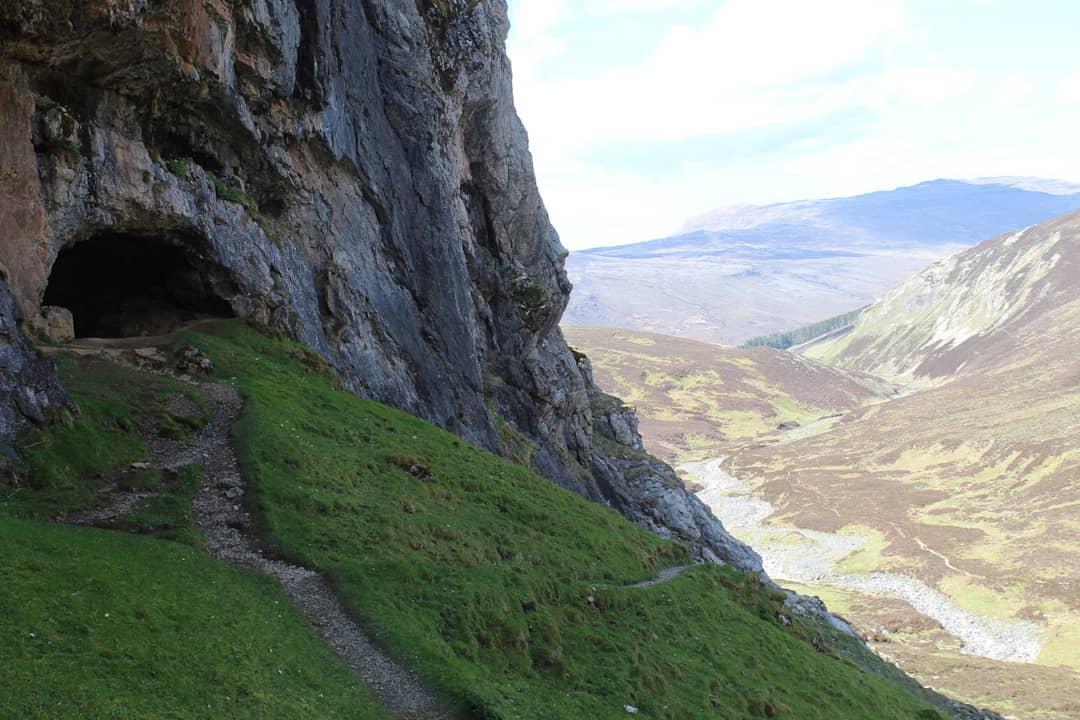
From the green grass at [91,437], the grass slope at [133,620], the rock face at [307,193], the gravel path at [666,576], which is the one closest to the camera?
the grass slope at [133,620]

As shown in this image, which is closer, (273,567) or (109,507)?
(273,567)

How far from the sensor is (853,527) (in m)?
134

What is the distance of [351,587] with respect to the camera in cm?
2170

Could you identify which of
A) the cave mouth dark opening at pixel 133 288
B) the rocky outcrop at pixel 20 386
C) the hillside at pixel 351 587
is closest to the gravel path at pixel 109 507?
the hillside at pixel 351 587

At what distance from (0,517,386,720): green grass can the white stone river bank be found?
8832 cm

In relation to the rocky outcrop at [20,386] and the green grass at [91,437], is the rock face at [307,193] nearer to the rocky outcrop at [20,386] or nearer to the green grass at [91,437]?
the rocky outcrop at [20,386]

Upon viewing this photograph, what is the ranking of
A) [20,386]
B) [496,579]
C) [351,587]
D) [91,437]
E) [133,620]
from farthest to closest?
1. [496,579]
2. [91,437]
3. [20,386]
4. [351,587]
5. [133,620]

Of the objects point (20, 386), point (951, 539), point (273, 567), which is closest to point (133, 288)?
point (20, 386)

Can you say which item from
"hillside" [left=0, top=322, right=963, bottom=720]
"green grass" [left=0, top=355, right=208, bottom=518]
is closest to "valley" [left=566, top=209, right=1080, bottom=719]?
"hillside" [left=0, top=322, right=963, bottom=720]

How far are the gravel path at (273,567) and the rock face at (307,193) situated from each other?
20.0 ft

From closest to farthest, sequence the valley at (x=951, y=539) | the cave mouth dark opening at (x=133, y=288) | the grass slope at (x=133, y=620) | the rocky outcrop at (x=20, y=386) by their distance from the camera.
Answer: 1. the grass slope at (x=133, y=620)
2. the rocky outcrop at (x=20, y=386)
3. the cave mouth dark opening at (x=133, y=288)
4. the valley at (x=951, y=539)

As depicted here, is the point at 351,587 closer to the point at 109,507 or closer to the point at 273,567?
the point at 273,567

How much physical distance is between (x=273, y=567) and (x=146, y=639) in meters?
6.12

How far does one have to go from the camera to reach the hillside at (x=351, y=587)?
1591 cm
